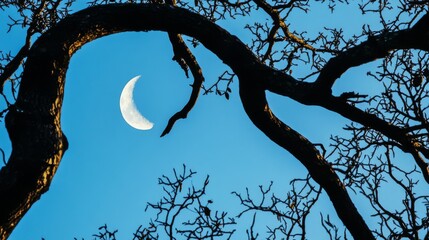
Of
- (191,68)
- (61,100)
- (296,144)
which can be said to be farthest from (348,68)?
(191,68)

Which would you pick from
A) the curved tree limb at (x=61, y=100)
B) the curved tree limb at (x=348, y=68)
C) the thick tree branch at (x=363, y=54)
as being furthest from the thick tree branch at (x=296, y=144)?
the thick tree branch at (x=363, y=54)

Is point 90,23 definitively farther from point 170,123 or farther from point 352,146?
point 352,146

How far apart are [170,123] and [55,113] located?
211 centimetres

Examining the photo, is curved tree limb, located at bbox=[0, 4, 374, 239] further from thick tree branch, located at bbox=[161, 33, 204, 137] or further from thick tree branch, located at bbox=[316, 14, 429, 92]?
thick tree branch, located at bbox=[161, 33, 204, 137]

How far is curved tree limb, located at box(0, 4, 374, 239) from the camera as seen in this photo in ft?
8.83

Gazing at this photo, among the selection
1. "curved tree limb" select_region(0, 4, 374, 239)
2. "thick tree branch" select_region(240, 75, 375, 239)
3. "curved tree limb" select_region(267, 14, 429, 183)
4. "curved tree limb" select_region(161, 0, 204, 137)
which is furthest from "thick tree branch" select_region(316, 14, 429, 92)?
"curved tree limb" select_region(161, 0, 204, 137)

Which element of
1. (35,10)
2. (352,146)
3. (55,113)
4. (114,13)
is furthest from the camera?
(35,10)

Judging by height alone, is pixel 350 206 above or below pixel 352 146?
below

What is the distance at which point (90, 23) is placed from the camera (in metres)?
3.72

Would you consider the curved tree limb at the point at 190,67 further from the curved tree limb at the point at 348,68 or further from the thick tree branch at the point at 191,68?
the curved tree limb at the point at 348,68

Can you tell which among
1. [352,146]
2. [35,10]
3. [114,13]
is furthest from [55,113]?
[35,10]

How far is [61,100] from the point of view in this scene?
3.21m

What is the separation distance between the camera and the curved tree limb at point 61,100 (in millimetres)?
2691

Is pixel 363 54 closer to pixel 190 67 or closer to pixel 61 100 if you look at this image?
pixel 61 100
